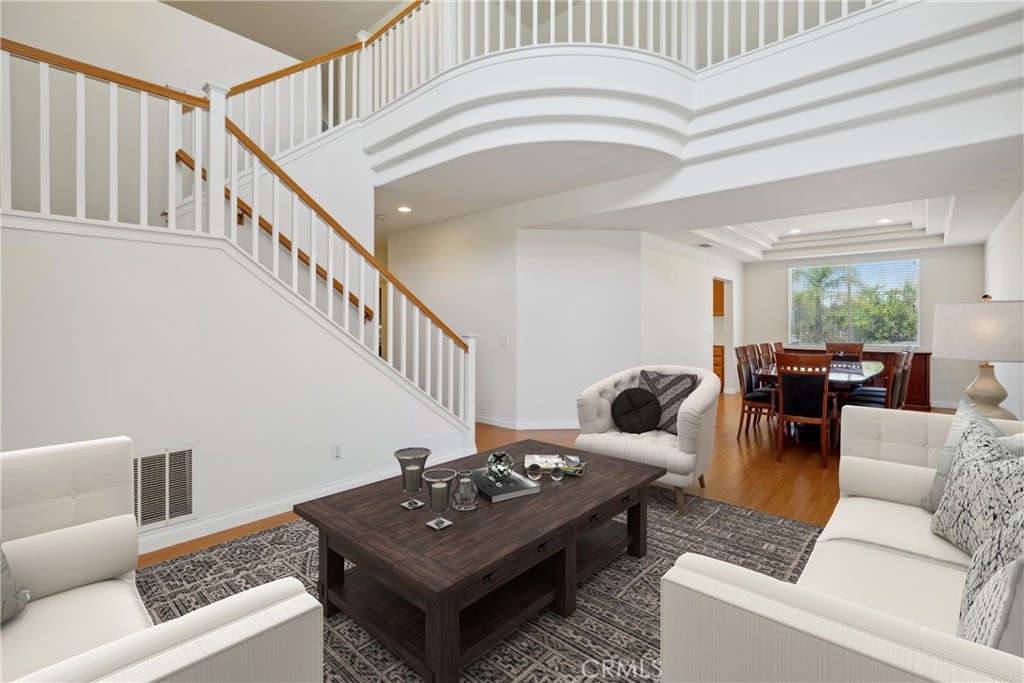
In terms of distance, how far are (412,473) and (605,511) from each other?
3.00ft

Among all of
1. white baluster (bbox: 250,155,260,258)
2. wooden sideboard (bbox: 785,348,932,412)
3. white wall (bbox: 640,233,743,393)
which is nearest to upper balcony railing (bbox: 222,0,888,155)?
white baluster (bbox: 250,155,260,258)

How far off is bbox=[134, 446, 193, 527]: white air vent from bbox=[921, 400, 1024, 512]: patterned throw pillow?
358cm

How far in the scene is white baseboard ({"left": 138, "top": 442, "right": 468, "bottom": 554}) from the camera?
2.57 m

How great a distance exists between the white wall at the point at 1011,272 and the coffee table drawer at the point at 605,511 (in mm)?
3803

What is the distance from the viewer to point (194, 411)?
8.93ft

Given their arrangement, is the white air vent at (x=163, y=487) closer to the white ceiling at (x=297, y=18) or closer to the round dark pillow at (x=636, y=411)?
the round dark pillow at (x=636, y=411)

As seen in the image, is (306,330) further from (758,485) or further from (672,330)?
(672,330)

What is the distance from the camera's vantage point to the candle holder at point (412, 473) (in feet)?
6.59

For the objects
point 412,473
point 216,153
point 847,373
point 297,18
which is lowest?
point 412,473

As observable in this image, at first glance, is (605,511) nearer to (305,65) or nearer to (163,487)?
(163,487)

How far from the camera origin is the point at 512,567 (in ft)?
5.63

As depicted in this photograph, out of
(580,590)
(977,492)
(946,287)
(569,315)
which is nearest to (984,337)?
(977,492)

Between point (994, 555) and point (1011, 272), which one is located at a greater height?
point (1011, 272)

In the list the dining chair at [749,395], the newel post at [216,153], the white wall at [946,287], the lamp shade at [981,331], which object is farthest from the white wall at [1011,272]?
the newel post at [216,153]
